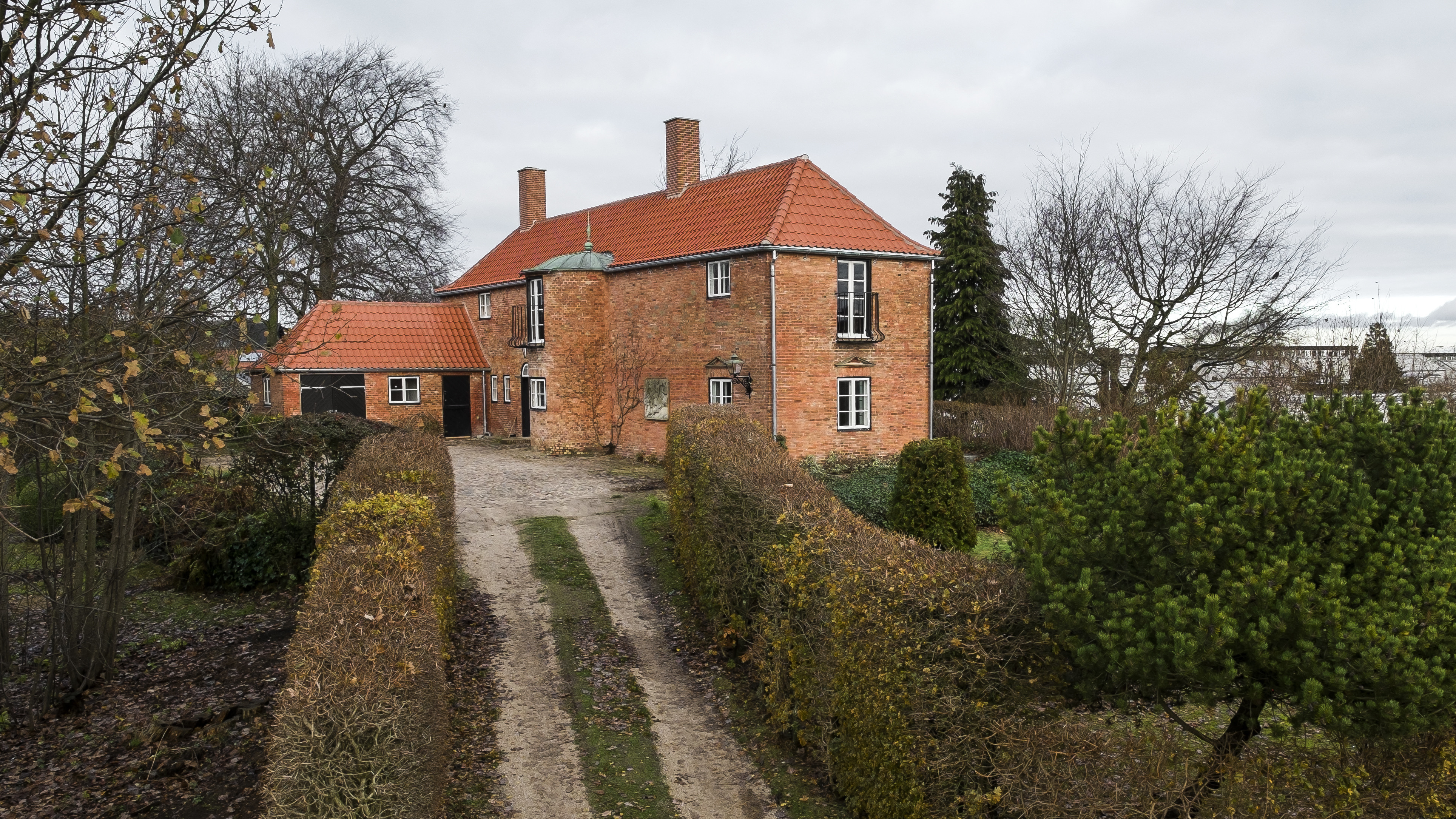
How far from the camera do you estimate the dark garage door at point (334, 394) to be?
1129 inches

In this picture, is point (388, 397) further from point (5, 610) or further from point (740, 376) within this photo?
point (5, 610)

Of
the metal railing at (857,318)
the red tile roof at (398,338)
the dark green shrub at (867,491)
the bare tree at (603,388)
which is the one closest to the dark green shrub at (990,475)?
the dark green shrub at (867,491)

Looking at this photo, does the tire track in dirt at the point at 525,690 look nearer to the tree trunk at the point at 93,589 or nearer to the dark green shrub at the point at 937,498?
the tree trunk at the point at 93,589

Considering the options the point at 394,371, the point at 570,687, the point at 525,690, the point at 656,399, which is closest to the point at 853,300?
the point at 656,399

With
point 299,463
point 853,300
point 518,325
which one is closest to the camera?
point 299,463

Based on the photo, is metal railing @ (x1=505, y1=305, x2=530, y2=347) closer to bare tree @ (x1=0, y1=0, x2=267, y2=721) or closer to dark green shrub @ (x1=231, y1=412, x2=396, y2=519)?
dark green shrub @ (x1=231, y1=412, x2=396, y2=519)

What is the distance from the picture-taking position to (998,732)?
5.09 metres

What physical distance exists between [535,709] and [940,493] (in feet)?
26.7

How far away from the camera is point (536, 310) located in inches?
1048

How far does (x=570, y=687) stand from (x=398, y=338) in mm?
23799

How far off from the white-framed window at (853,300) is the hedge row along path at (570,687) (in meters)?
7.35

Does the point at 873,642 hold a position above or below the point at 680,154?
below

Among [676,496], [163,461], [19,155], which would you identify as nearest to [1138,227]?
[676,496]

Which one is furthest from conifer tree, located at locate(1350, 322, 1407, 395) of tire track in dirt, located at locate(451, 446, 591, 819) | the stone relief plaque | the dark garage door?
the dark garage door
